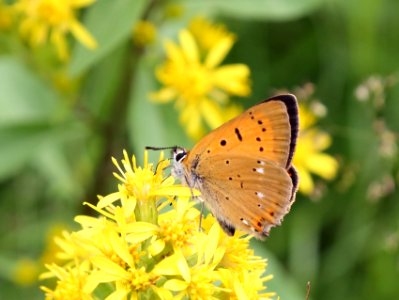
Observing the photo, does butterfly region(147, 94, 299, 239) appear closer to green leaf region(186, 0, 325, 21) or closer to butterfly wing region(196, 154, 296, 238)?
butterfly wing region(196, 154, 296, 238)

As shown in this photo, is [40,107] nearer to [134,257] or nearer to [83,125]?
[83,125]

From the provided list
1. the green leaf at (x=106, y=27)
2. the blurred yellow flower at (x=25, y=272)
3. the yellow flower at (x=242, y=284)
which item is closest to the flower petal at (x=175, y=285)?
the yellow flower at (x=242, y=284)

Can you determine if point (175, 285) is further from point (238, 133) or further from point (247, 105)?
point (247, 105)

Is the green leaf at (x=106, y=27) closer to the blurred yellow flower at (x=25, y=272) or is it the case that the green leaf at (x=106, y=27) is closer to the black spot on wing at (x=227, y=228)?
the black spot on wing at (x=227, y=228)

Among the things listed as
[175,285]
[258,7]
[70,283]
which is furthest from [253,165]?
[258,7]

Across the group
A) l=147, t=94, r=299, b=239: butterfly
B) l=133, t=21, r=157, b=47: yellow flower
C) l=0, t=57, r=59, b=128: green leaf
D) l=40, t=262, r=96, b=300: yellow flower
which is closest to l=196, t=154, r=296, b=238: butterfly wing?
l=147, t=94, r=299, b=239: butterfly

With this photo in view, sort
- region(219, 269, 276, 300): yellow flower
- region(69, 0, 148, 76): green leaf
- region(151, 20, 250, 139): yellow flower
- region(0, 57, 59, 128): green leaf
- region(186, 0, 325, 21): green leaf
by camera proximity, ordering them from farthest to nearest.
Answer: region(0, 57, 59, 128): green leaf
region(151, 20, 250, 139): yellow flower
region(186, 0, 325, 21): green leaf
region(69, 0, 148, 76): green leaf
region(219, 269, 276, 300): yellow flower

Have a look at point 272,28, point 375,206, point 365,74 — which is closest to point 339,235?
point 375,206
